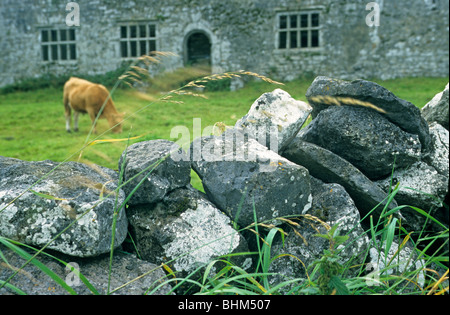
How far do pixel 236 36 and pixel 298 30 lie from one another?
2.11m

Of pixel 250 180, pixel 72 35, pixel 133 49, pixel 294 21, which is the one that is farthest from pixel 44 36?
pixel 250 180

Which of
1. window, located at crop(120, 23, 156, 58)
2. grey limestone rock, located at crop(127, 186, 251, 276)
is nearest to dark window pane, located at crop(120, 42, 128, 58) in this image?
window, located at crop(120, 23, 156, 58)

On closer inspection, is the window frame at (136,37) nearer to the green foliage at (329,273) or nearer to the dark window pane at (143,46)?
the dark window pane at (143,46)

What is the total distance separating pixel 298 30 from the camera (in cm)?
1602

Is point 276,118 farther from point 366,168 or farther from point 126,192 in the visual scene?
point 126,192

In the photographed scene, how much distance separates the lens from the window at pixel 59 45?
16781 millimetres

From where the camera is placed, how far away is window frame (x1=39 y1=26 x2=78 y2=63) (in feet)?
55.0

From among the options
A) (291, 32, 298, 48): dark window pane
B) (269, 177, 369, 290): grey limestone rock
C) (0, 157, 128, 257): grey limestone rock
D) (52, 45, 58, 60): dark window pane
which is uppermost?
(291, 32, 298, 48): dark window pane

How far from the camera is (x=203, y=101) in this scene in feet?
37.2

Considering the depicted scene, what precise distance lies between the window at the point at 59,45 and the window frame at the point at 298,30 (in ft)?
23.4

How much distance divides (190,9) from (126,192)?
13.9m

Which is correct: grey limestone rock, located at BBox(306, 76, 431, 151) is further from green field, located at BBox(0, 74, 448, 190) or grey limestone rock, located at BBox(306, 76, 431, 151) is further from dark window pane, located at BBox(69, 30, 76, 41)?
dark window pane, located at BBox(69, 30, 76, 41)

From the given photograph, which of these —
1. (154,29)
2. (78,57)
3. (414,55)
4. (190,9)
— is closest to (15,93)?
(78,57)

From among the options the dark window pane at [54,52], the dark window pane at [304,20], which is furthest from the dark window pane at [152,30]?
the dark window pane at [304,20]
